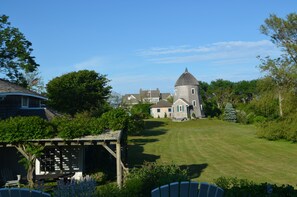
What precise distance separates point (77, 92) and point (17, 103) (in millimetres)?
17254

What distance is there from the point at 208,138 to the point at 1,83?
26.9m

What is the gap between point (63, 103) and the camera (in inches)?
1560

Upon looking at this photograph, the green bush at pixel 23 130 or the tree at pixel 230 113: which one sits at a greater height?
the tree at pixel 230 113

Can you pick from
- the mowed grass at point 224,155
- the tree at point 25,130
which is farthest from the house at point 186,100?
the tree at point 25,130

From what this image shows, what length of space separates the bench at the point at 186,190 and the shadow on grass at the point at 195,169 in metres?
14.5

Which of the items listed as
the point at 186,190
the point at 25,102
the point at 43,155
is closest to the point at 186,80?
the point at 25,102

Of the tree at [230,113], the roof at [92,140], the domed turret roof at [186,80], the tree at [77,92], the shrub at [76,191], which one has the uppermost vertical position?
the domed turret roof at [186,80]

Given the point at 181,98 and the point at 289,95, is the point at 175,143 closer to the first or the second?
the point at 289,95

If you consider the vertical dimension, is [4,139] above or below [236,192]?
above

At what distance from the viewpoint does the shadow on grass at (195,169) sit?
851 inches

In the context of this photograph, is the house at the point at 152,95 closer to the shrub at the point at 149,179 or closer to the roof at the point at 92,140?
the roof at the point at 92,140

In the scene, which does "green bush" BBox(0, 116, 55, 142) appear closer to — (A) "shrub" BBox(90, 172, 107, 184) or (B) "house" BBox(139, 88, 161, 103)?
(A) "shrub" BBox(90, 172, 107, 184)

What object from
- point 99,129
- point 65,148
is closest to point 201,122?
point 65,148

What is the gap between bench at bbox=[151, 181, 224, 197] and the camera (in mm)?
6324
